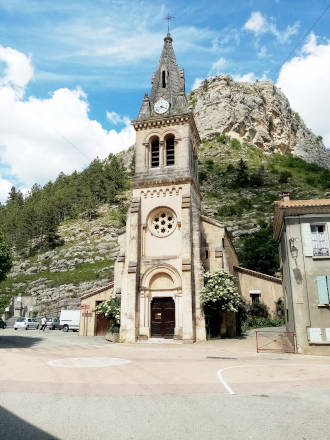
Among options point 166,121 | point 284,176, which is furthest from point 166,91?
point 284,176

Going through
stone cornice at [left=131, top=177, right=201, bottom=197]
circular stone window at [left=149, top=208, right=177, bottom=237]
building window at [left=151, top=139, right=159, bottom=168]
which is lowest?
circular stone window at [left=149, top=208, right=177, bottom=237]

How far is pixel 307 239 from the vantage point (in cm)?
1792

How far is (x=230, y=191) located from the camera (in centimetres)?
7331

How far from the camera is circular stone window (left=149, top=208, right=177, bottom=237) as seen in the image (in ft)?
84.1

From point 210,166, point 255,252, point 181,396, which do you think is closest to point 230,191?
point 210,166

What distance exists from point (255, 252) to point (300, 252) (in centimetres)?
2469

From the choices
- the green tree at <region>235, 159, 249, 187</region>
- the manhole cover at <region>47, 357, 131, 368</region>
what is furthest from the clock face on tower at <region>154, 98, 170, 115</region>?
the green tree at <region>235, 159, 249, 187</region>

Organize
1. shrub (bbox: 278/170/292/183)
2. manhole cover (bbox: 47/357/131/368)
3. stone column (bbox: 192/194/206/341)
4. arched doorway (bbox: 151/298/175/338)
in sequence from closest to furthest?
1. manhole cover (bbox: 47/357/131/368)
2. stone column (bbox: 192/194/206/341)
3. arched doorway (bbox: 151/298/175/338)
4. shrub (bbox: 278/170/292/183)

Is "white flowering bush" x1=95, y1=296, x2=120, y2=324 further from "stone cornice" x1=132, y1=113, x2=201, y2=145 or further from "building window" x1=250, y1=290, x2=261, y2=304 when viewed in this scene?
"stone cornice" x1=132, y1=113, x2=201, y2=145

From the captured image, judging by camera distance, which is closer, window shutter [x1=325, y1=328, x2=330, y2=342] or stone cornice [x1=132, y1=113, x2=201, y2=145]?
window shutter [x1=325, y1=328, x2=330, y2=342]

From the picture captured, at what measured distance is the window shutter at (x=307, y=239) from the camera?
17734 millimetres

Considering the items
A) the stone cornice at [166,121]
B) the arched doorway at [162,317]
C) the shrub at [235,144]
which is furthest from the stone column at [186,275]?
the shrub at [235,144]

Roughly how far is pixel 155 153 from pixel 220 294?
1276 centimetres

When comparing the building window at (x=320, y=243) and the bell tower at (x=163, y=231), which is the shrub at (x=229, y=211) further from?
the building window at (x=320, y=243)
